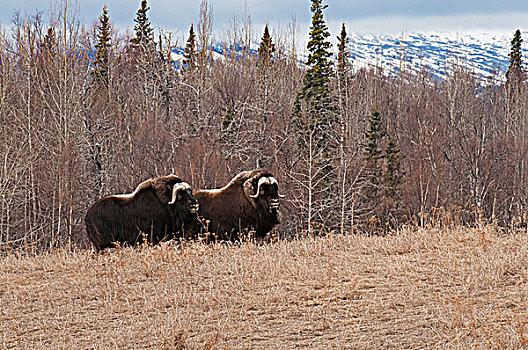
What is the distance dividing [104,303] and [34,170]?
32.1m

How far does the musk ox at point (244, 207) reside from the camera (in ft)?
43.9

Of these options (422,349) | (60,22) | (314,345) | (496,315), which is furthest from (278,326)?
(60,22)

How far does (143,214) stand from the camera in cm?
1215

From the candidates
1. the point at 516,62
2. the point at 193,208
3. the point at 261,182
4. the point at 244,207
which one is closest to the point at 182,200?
the point at 193,208

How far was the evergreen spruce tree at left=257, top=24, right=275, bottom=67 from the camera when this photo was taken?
55884 mm

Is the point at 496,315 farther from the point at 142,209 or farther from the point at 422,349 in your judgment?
the point at 142,209

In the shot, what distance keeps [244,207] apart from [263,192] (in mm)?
634

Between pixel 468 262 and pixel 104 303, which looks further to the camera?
pixel 468 262

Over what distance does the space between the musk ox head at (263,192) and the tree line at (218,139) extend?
43.1 ft

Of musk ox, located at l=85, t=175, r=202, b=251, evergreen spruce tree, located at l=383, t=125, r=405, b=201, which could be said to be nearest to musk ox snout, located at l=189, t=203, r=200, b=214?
musk ox, located at l=85, t=175, r=202, b=251

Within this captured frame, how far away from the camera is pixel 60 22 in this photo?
116 feet

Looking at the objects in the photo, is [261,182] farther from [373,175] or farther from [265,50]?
[265,50]

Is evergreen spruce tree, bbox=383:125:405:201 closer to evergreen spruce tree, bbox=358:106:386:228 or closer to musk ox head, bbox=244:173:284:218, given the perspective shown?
evergreen spruce tree, bbox=358:106:386:228

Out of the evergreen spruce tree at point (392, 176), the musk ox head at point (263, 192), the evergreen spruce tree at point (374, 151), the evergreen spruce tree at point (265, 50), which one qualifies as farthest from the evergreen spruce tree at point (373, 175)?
the musk ox head at point (263, 192)
